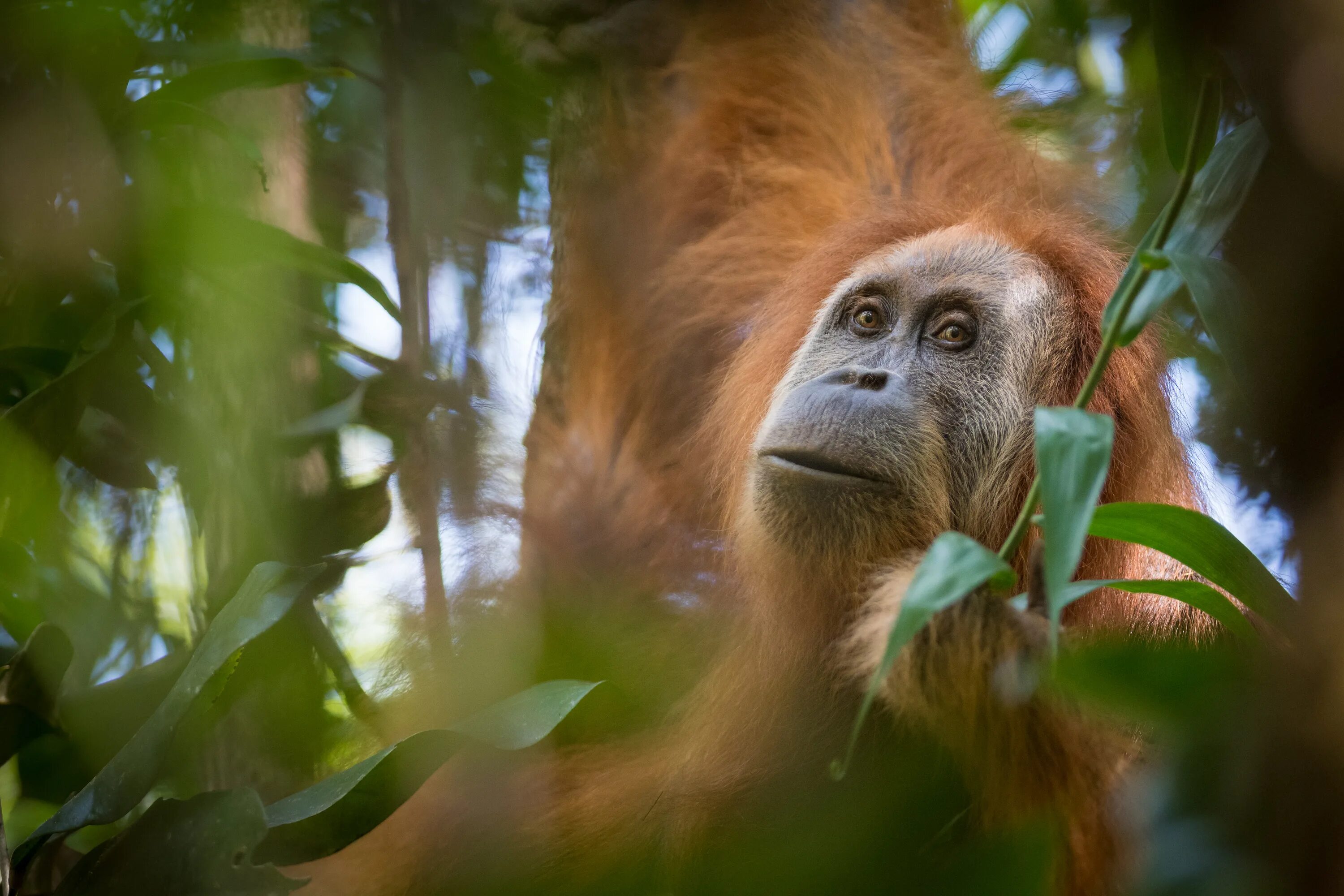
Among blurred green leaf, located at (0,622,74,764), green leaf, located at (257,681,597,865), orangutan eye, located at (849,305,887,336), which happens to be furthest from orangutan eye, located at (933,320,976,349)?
blurred green leaf, located at (0,622,74,764)

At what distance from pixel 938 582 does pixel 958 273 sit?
4.15 feet

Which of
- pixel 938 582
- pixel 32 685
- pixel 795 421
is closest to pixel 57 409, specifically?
pixel 32 685

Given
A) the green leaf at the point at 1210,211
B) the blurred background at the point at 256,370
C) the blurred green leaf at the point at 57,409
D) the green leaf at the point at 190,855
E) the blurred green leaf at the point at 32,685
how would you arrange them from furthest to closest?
the blurred background at the point at 256,370, the blurred green leaf at the point at 57,409, the blurred green leaf at the point at 32,685, the green leaf at the point at 190,855, the green leaf at the point at 1210,211

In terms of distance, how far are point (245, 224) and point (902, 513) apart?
3.94 ft

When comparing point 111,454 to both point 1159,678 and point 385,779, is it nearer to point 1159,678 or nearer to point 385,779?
point 385,779

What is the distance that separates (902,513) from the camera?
1.69m

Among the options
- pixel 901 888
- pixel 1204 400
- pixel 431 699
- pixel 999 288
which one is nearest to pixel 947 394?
pixel 999 288

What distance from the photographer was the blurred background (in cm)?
181

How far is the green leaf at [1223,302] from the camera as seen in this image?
2.82 feet

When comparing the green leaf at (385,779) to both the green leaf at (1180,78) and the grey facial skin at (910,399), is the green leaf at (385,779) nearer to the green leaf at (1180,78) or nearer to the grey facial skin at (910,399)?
the grey facial skin at (910,399)

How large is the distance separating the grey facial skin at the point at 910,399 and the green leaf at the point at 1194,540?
62 cm

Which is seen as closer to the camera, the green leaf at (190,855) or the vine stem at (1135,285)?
the vine stem at (1135,285)

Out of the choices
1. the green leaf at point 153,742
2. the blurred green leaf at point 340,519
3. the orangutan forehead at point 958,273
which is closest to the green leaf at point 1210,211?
the orangutan forehead at point 958,273

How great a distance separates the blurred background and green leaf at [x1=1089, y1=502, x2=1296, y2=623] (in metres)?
0.30
